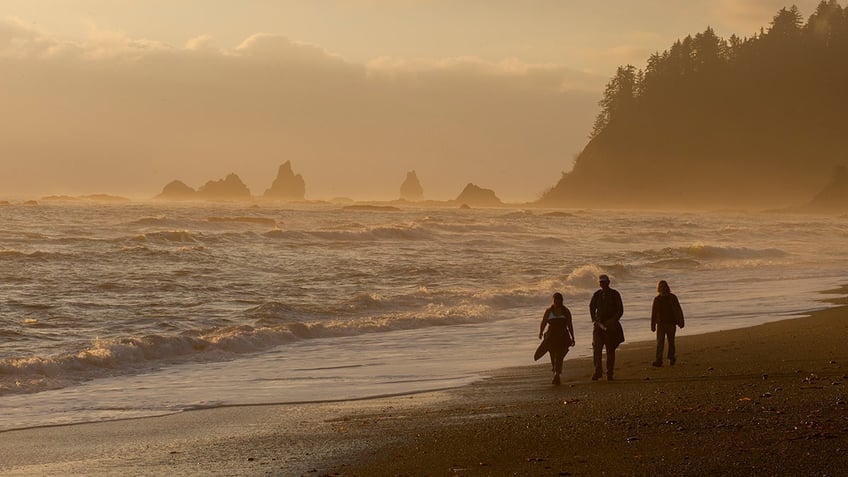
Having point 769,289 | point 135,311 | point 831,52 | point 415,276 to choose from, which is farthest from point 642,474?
point 831,52

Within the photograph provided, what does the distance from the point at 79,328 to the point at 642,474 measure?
1505cm

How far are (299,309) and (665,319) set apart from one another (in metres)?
11.4

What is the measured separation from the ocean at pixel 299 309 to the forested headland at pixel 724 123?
109 meters

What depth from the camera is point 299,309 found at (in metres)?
23.9

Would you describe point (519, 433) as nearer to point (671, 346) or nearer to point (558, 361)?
point (558, 361)

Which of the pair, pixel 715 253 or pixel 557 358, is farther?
pixel 715 253

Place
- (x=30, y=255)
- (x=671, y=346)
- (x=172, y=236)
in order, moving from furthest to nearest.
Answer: (x=172, y=236) → (x=30, y=255) → (x=671, y=346)

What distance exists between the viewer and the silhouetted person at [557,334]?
1373 centimetres

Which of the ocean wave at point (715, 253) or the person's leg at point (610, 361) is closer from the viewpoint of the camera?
the person's leg at point (610, 361)

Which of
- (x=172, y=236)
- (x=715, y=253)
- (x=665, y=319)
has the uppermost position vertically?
(x=172, y=236)

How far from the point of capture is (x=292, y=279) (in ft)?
104

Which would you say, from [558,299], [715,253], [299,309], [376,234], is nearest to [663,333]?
[558,299]

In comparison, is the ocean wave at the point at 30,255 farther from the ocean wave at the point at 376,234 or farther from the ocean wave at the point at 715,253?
the ocean wave at the point at 715,253

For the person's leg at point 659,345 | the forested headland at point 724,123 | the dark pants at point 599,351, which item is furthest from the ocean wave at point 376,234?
the forested headland at point 724,123
